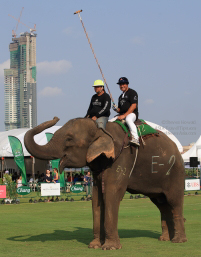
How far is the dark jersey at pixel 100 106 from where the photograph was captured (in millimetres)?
11766

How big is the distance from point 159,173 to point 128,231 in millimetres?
3049

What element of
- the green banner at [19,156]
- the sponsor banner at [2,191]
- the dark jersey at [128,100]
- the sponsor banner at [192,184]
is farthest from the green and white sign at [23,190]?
the dark jersey at [128,100]

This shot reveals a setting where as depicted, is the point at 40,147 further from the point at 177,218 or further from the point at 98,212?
the point at 177,218

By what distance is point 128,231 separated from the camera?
14.5 metres

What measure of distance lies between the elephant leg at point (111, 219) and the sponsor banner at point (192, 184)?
2477 cm

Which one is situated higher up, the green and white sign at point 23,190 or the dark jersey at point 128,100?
the dark jersey at point 128,100

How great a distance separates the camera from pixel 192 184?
3603 cm

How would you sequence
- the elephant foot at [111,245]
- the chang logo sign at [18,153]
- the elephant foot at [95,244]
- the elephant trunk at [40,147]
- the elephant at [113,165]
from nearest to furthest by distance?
the elephant trunk at [40,147] → the elephant at [113,165] → the elephant foot at [111,245] → the elephant foot at [95,244] → the chang logo sign at [18,153]

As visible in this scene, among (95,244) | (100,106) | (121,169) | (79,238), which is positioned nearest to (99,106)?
(100,106)

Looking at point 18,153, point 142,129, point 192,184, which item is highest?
point 18,153

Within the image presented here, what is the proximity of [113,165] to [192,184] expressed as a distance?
83.7 ft

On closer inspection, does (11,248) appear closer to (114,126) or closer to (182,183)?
(114,126)

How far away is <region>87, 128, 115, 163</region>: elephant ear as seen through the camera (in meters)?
10.9

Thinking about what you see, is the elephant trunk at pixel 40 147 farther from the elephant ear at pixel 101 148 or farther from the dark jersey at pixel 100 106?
the dark jersey at pixel 100 106
